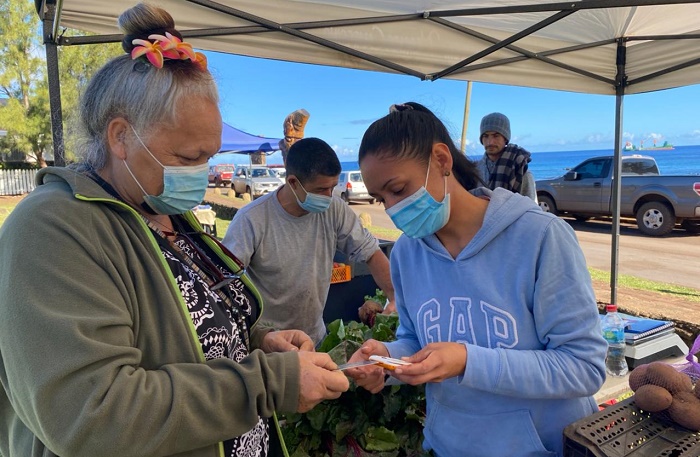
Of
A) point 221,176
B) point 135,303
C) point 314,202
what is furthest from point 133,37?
point 221,176

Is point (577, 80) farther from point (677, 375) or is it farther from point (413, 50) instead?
point (677, 375)

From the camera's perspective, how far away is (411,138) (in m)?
1.59

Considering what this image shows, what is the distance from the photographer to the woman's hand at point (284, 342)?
158 centimetres

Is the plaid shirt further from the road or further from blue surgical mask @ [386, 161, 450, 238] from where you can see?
the road

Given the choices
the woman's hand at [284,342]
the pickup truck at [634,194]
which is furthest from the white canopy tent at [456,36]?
the pickup truck at [634,194]

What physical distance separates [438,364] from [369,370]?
0.35 metres

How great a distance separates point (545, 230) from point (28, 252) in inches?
49.4

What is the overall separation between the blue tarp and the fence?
14.7 metres

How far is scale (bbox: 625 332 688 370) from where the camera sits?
10.9 feet

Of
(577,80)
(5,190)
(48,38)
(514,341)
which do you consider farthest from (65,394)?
(5,190)

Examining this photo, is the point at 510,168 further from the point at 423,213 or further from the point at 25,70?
the point at 25,70

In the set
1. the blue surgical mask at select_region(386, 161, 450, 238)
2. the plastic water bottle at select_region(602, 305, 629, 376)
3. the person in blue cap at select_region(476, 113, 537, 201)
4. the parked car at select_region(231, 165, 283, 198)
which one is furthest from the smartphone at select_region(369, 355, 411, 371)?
the parked car at select_region(231, 165, 283, 198)

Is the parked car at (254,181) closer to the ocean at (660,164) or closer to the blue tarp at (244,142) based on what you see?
the ocean at (660,164)

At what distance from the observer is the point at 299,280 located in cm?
279
